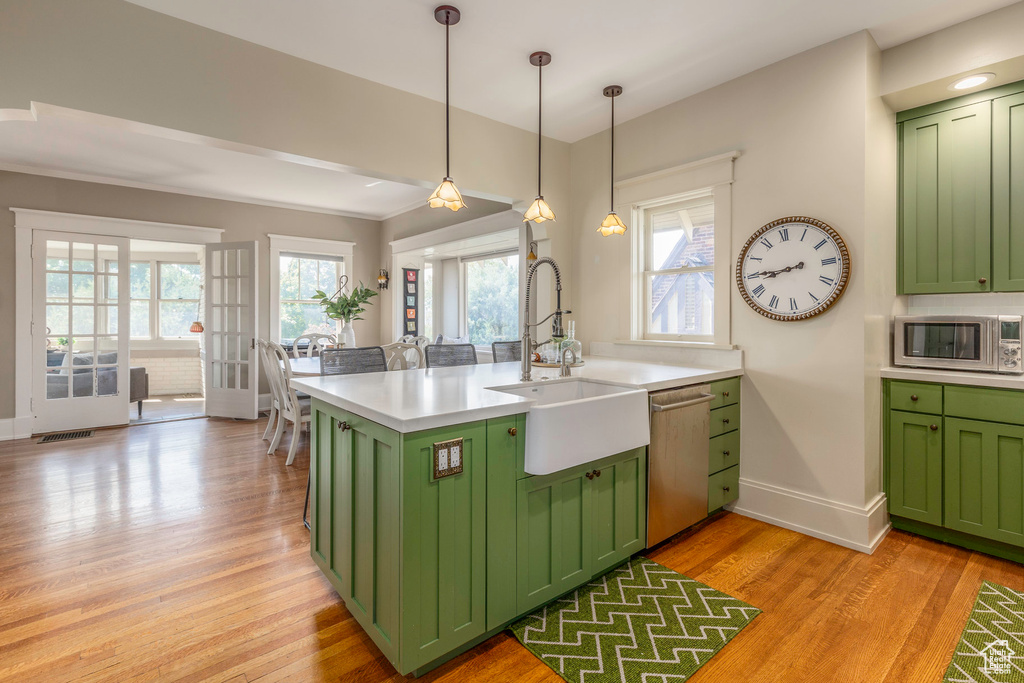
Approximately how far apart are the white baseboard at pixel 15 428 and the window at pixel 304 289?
8.28ft

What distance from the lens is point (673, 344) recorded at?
3248 millimetres

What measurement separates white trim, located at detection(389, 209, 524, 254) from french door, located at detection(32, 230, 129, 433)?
3053 millimetres

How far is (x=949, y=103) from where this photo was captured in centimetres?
258

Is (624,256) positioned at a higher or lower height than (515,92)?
lower

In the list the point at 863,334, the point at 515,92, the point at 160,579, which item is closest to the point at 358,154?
the point at 515,92

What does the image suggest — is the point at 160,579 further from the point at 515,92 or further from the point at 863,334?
the point at 863,334

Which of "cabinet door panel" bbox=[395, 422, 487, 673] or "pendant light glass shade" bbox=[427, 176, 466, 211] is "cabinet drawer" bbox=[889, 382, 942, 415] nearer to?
"cabinet door panel" bbox=[395, 422, 487, 673]

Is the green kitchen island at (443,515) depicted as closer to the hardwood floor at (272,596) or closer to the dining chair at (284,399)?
the hardwood floor at (272,596)

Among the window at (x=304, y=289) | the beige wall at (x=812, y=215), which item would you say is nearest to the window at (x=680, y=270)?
the beige wall at (x=812, y=215)

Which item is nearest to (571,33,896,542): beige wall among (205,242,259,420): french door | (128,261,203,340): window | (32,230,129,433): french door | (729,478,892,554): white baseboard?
(729,478,892,554): white baseboard

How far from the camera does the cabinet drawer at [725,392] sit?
2740 millimetres

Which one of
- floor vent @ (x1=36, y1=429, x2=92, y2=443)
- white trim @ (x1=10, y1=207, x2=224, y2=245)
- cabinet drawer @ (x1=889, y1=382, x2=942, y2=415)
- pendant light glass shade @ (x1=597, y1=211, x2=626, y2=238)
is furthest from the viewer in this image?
white trim @ (x1=10, y1=207, x2=224, y2=245)

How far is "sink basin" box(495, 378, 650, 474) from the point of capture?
1.76m

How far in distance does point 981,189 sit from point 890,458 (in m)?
1.48
